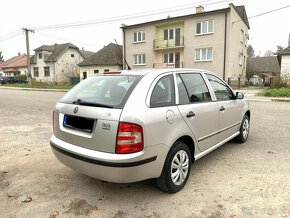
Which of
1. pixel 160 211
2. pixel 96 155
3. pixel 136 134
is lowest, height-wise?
pixel 160 211

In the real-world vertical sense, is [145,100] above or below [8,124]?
above

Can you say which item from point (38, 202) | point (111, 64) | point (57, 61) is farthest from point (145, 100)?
point (57, 61)

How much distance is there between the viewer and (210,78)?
440cm

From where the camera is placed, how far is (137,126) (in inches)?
109

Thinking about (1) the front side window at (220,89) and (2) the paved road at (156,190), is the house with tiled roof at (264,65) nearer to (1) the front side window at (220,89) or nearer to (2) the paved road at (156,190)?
(1) the front side window at (220,89)

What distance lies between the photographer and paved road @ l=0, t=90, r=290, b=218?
292cm

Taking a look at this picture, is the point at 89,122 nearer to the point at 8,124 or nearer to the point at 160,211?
the point at 160,211

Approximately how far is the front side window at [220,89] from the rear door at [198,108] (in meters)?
0.27

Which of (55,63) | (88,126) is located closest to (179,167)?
(88,126)

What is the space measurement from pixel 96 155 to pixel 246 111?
385 centimetres

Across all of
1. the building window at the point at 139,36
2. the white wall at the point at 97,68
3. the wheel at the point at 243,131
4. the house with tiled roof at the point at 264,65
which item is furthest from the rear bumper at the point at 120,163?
the house with tiled roof at the point at 264,65

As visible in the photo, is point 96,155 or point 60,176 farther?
point 60,176

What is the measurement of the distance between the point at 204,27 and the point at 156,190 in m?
26.4

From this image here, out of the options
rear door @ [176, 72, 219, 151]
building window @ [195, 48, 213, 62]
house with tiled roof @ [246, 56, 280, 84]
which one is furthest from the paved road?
house with tiled roof @ [246, 56, 280, 84]
